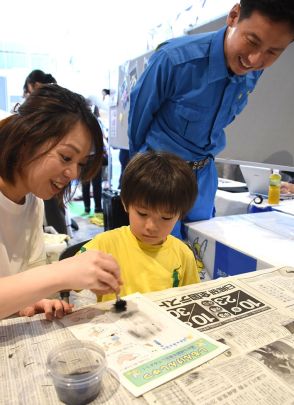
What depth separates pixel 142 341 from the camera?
63cm

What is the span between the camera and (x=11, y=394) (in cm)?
49

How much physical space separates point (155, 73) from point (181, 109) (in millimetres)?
155

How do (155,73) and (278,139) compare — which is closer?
(155,73)

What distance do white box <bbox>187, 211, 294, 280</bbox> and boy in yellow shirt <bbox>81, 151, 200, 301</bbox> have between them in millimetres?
232

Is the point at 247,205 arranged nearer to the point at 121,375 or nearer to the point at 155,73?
the point at 155,73

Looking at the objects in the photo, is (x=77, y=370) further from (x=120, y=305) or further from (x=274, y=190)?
(x=274, y=190)

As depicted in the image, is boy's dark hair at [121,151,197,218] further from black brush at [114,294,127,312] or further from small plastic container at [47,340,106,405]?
small plastic container at [47,340,106,405]

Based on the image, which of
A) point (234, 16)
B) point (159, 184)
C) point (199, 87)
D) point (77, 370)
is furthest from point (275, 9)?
point (77, 370)

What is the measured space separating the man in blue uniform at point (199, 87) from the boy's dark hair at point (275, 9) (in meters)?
0.03

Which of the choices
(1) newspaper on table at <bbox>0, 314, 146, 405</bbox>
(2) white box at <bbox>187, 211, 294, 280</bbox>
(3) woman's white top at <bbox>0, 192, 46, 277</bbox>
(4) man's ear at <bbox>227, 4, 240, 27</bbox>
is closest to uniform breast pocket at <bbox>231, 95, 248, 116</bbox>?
(4) man's ear at <bbox>227, 4, 240, 27</bbox>

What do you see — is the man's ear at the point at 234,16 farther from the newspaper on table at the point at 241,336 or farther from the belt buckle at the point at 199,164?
the newspaper on table at the point at 241,336

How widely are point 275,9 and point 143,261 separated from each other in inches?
31.4

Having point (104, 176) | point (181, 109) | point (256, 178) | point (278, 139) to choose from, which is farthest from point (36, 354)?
point (104, 176)

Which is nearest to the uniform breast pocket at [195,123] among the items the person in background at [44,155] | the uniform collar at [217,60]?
the uniform collar at [217,60]
